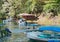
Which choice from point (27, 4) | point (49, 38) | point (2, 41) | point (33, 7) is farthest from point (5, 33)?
point (27, 4)

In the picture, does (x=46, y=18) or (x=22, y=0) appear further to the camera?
(x=22, y=0)

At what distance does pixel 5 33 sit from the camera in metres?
18.8

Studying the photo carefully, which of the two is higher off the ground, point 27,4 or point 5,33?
point 27,4

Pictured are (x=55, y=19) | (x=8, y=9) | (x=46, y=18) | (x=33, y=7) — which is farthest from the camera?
(x=8, y=9)

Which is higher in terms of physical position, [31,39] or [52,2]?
[52,2]

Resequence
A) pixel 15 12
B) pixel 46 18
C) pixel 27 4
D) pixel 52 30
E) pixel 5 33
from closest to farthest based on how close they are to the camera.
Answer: pixel 52 30
pixel 5 33
pixel 46 18
pixel 27 4
pixel 15 12

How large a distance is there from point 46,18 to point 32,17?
6.69 metres

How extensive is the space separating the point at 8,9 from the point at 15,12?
361 cm

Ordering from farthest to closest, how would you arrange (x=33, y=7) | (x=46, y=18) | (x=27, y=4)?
(x=27, y=4)
(x=33, y=7)
(x=46, y=18)

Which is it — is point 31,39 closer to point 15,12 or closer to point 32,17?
point 32,17

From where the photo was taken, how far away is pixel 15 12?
1742 inches

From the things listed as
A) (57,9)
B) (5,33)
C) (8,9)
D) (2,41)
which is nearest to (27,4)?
(8,9)

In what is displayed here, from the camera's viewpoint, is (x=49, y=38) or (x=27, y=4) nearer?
(x=49, y=38)

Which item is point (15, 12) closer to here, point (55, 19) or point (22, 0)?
point (22, 0)
